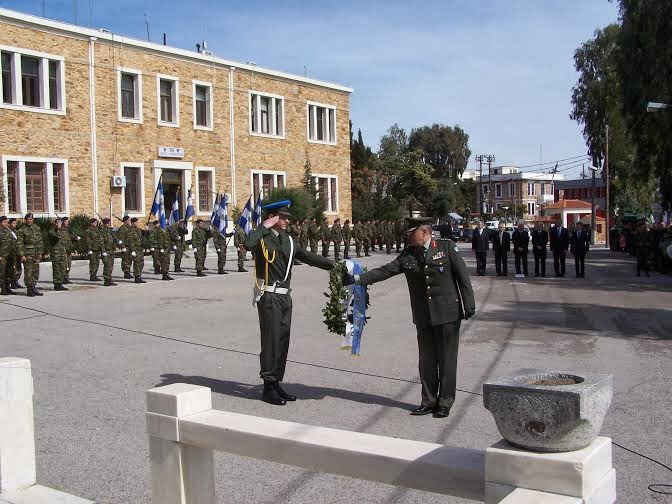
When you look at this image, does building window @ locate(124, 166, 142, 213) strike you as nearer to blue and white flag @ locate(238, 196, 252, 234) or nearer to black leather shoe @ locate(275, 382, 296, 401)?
blue and white flag @ locate(238, 196, 252, 234)

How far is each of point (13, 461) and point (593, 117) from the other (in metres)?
50.5

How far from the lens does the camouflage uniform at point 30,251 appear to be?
18125 mm

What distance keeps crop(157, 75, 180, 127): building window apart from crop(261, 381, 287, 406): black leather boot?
99.4 feet

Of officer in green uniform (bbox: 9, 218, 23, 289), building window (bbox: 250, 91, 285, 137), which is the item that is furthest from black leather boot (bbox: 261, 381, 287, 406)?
building window (bbox: 250, 91, 285, 137)

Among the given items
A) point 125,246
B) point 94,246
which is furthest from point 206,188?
point 94,246

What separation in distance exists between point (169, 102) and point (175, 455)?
34.8 meters

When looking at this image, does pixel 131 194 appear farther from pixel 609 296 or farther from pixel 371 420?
pixel 371 420

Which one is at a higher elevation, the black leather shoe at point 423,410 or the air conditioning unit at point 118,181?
the air conditioning unit at point 118,181

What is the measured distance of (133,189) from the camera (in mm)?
35156

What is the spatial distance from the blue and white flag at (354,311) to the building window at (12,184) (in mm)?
26123

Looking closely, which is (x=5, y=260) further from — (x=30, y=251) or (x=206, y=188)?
(x=206, y=188)

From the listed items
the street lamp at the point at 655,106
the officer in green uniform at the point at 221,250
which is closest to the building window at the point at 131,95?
the officer in green uniform at the point at 221,250

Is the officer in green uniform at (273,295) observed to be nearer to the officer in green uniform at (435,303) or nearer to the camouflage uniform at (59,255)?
the officer in green uniform at (435,303)

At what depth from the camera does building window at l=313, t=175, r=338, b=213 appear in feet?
152
